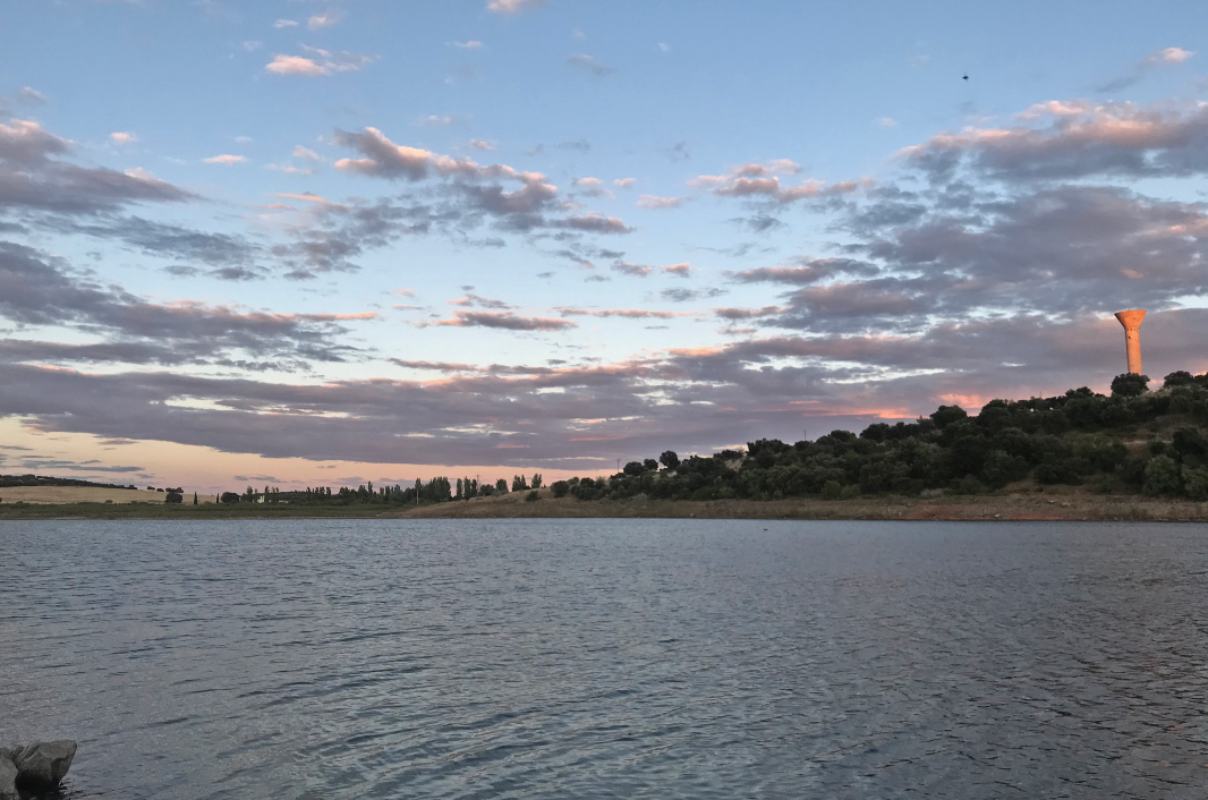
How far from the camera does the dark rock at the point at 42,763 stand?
21.5m

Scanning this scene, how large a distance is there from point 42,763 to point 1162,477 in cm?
18692

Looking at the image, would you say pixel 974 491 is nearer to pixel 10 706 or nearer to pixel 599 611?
pixel 599 611

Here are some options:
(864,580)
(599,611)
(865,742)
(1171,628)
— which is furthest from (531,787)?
(864,580)

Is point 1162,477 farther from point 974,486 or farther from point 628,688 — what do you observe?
point 628,688

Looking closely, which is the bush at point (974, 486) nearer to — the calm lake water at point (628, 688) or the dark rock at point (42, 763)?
the calm lake water at point (628, 688)

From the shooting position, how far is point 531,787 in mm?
21953

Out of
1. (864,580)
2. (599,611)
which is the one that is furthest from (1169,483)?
(599,611)

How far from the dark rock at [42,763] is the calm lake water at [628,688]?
0.69 metres

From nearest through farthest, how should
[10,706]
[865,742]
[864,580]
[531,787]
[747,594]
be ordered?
→ 1. [531,787]
2. [865,742]
3. [10,706]
4. [747,594]
5. [864,580]

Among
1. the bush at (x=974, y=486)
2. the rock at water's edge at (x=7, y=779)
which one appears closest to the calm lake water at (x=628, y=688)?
the rock at water's edge at (x=7, y=779)

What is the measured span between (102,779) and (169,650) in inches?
865

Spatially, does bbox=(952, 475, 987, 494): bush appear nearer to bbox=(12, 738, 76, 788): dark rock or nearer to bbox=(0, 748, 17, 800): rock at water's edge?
bbox=(12, 738, 76, 788): dark rock

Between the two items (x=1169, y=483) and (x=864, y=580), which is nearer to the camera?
(x=864, y=580)

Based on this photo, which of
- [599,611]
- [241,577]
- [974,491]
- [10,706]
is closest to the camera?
[10,706]
